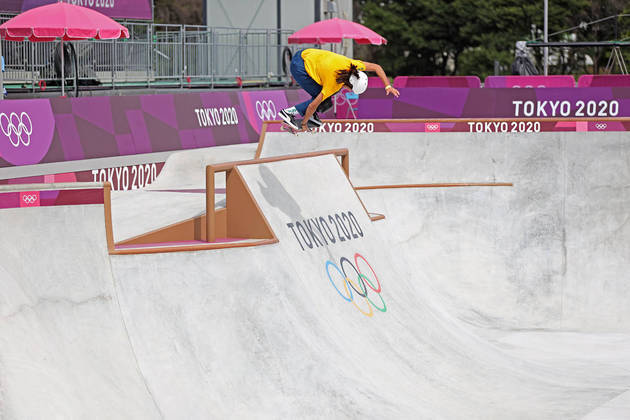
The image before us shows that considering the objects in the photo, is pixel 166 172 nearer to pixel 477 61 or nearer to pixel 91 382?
pixel 91 382

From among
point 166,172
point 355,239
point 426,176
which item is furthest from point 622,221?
point 166,172

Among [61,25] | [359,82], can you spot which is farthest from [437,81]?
[359,82]

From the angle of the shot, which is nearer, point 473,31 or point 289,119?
point 289,119

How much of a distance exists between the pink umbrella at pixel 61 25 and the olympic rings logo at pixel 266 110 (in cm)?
433

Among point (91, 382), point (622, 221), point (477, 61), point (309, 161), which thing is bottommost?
point (477, 61)

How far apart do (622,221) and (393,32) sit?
55733 millimetres

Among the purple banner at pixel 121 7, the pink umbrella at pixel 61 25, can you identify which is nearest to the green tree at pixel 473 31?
the purple banner at pixel 121 7

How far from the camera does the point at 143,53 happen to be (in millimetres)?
23750

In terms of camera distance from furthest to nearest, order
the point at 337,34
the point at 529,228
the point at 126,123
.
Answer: the point at 337,34 → the point at 126,123 → the point at 529,228

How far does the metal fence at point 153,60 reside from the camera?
21156 mm

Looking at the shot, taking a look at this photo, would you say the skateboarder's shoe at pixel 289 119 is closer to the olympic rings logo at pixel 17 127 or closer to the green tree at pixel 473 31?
the olympic rings logo at pixel 17 127

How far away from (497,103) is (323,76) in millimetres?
10814

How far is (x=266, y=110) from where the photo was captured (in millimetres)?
21406

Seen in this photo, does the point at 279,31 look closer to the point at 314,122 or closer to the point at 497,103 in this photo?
the point at 497,103
